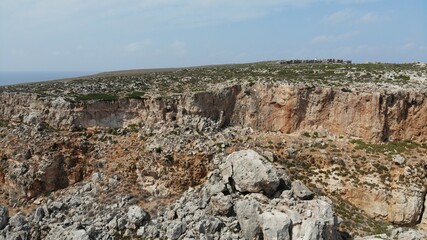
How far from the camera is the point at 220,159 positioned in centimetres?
3656

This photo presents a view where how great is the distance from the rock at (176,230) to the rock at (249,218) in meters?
4.24

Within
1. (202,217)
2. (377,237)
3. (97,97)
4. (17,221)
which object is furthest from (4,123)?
(377,237)

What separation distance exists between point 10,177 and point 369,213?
3305 cm

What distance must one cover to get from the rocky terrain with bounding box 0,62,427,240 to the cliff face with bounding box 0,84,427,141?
0.13 metres

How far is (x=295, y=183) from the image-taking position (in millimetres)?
31688

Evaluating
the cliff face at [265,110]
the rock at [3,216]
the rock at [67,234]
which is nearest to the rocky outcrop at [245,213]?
the rock at [67,234]

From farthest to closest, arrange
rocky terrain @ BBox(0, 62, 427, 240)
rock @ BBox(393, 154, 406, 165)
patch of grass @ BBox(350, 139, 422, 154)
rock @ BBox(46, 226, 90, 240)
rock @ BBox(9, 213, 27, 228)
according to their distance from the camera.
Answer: patch of grass @ BBox(350, 139, 422, 154) → rock @ BBox(393, 154, 406, 165) → rock @ BBox(9, 213, 27, 228) → rocky terrain @ BBox(0, 62, 427, 240) → rock @ BBox(46, 226, 90, 240)

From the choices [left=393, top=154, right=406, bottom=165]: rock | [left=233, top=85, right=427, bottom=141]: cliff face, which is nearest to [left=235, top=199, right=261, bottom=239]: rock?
[left=393, top=154, right=406, bottom=165]: rock

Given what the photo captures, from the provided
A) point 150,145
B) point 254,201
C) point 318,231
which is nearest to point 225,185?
point 254,201

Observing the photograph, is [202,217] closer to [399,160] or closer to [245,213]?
[245,213]

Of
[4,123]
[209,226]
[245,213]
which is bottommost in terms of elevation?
[209,226]

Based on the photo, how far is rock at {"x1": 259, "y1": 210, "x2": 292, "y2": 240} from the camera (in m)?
26.9

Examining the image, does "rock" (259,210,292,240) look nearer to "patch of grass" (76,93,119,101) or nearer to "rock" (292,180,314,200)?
"rock" (292,180,314,200)

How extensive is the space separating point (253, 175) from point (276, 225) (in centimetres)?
484
